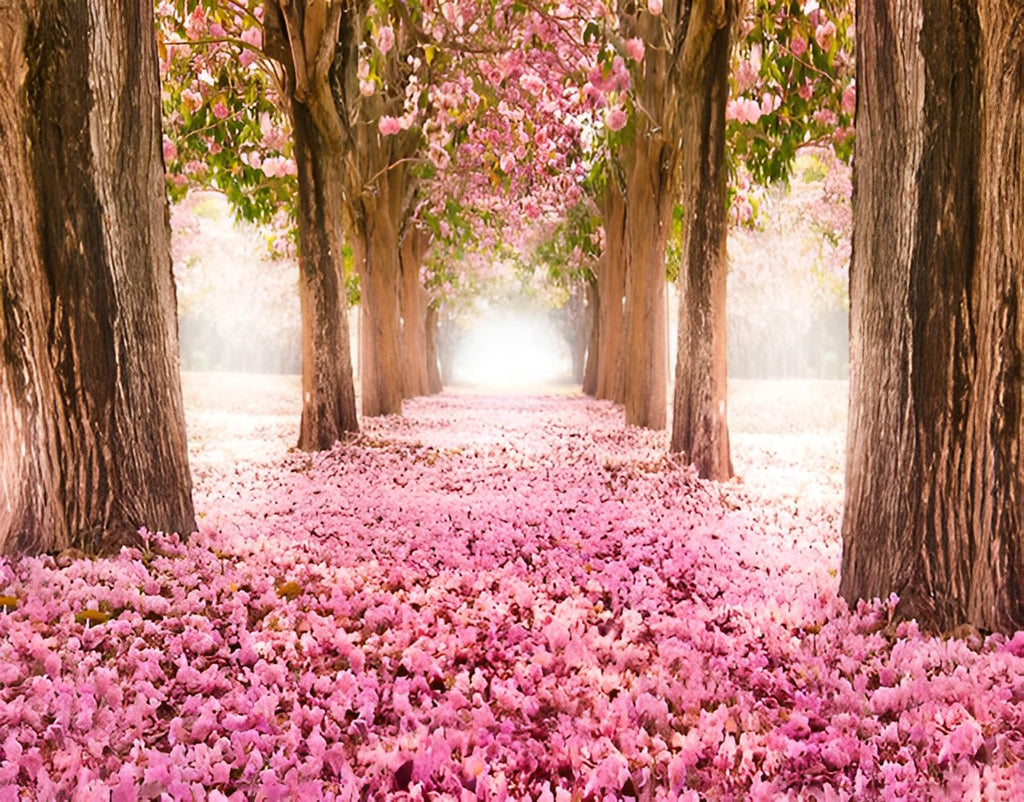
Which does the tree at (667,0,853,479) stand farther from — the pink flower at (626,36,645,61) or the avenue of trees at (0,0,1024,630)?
the pink flower at (626,36,645,61)

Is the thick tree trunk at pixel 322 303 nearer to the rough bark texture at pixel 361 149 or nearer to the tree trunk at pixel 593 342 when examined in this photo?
the rough bark texture at pixel 361 149

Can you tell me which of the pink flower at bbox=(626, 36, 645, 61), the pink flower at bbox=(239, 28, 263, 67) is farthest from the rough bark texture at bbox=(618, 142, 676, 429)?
the pink flower at bbox=(239, 28, 263, 67)

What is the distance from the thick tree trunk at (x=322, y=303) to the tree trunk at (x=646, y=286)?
19.7 ft

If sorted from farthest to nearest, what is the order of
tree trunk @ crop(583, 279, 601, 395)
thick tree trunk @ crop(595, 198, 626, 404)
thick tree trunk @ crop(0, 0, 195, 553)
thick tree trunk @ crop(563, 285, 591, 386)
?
thick tree trunk @ crop(563, 285, 591, 386) → tree trunk @ crop(583, 279, 601, 395) → thick tree trunk @ crop(595, 198, 626, 404) → thick tree trunk @ crop(0, 0, 195, 553)

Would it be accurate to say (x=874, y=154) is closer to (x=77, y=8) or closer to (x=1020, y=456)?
(x=1020, y=456)

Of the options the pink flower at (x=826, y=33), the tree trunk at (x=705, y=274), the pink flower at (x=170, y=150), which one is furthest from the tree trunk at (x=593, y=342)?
the pink flower at (x=826, y=33)

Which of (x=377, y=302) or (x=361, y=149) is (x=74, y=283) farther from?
(x=377, y=302)

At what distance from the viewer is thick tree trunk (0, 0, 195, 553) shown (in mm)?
5258

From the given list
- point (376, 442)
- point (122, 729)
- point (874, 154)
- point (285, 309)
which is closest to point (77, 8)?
point (122, 729)

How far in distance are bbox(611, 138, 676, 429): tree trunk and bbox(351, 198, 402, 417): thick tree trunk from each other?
5.62m

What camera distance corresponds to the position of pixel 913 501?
465cm

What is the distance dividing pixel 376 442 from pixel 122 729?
31.5 feet

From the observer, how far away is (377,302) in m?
19.8

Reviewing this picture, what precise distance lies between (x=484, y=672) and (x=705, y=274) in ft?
23.7
